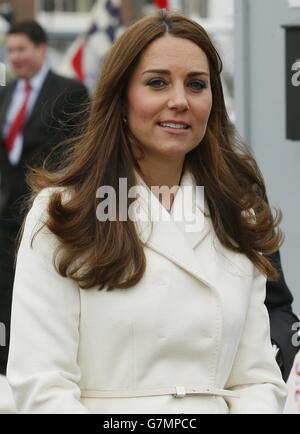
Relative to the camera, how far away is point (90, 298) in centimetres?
319

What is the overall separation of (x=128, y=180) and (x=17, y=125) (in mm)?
4910

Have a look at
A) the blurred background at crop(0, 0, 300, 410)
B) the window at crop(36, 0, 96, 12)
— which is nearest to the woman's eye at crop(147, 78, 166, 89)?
the blurred background at crop(0, 0, 300, 410)

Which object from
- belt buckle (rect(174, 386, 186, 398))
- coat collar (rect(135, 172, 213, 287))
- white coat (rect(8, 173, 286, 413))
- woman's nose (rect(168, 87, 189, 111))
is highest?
woman's nose (rect(168, 87, 189, 111))

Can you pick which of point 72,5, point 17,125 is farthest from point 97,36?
point 72,5

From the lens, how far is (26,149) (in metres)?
7.86

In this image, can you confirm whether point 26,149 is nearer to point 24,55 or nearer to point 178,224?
point 24,55

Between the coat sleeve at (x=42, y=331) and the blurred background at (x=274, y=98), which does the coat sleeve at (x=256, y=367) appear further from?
A: the blurred background at (x=274, y=98)

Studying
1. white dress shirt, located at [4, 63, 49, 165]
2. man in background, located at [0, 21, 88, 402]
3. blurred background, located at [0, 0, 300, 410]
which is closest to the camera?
blurred background, located at [0, 0, 300, 410]

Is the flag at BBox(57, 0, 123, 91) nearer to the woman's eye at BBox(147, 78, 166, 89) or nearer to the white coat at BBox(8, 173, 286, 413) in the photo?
the woman's eye at BBox(147, 78, 166, 89)

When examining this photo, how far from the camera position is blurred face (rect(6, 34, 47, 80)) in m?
9.12

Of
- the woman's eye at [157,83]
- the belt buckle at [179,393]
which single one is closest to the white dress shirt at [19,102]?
the woman's eye at [157,83]

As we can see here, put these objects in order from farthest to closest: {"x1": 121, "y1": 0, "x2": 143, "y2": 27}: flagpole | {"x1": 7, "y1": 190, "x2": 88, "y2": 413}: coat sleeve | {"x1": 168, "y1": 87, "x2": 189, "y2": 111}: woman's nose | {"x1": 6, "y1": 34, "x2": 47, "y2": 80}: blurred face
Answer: {"x1": 121, "y1": 0, "x2": 143, "y2": 27}: flagpole < {"x1": 6, "y1": 34, "x2": 47, "y2": 80}: blurred face < {"x1": 168, "y1": 87, "x2": 189, "y2": 111}: woman's nose < {"x1": 7, "y1": 190, "x2": 88, "y2": 413}: coat sleeve

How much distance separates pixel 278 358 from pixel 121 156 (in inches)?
36.6

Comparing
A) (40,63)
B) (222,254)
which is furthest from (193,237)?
(40,63)
